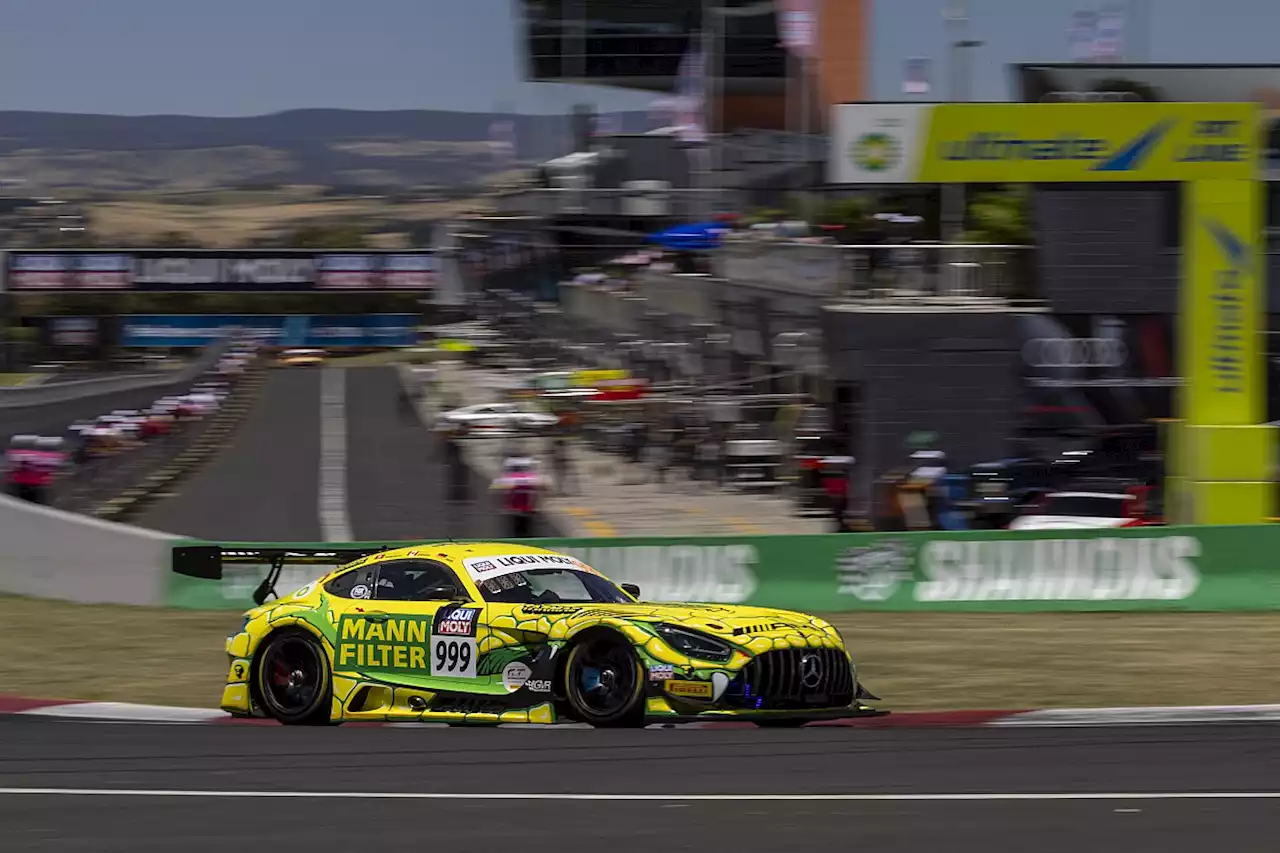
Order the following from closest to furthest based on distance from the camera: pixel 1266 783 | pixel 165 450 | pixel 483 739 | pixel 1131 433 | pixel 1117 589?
1. pixel 1266 783
2. pixel 483 739
3. pixel 1117 589
4. pixel 1131 433
5. pixel 165 450

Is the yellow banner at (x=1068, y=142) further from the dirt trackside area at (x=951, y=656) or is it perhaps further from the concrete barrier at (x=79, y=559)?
the concrete barrier at (x=79, y=559)

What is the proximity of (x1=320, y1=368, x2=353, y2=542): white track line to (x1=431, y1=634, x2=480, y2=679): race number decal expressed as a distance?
15800 mm

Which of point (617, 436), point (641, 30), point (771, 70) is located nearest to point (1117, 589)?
point (617, 436)

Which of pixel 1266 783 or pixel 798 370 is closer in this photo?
pixel 1266 783

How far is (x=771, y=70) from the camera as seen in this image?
265ft

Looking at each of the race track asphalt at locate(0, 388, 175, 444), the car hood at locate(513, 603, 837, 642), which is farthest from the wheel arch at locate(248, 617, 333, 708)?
the race track asphalt at locate(0, 388, 175, 444)

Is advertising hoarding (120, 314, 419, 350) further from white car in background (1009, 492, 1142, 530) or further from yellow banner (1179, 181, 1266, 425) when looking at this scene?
yellow banner (1179, 181, 1266, 425)

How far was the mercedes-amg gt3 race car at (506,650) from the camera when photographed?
978 cm

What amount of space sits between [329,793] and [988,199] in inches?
994

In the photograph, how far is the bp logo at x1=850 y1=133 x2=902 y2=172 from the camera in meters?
26.6

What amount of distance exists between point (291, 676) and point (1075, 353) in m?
18.7

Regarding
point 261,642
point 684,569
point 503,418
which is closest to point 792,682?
point 261,642

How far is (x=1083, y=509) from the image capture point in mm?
21328

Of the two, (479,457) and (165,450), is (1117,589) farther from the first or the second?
(165,450)
